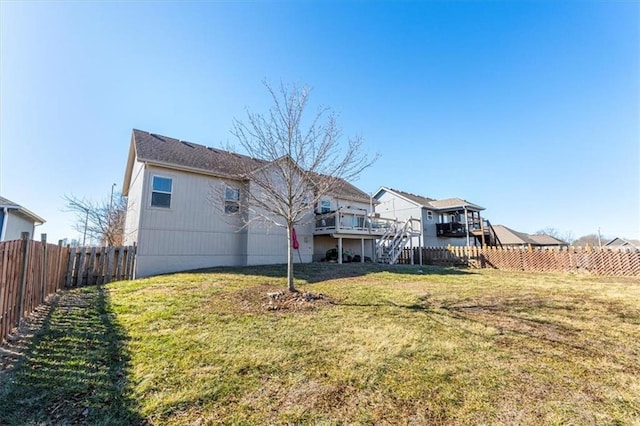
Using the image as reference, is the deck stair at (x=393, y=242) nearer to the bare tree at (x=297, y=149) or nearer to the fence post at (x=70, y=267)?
the bare tree at (x=297, y=149)

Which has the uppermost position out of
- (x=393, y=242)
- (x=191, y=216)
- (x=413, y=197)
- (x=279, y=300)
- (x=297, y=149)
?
(x=413, y=197)

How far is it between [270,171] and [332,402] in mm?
6493

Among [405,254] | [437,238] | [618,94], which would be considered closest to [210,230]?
[405,254]

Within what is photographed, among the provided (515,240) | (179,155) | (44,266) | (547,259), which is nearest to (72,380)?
(44,266)

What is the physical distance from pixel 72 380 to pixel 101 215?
Answer: 993 inches

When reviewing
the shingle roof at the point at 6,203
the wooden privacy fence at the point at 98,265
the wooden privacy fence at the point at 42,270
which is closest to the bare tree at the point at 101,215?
the shingle roof at the point at 6,203

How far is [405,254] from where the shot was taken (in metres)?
21.0

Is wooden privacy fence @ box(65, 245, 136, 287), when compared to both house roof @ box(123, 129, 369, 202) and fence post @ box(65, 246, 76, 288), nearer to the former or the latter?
fence post @ box(65, 246, 76, 288)

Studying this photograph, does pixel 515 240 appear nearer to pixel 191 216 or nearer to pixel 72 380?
pixel 191 216

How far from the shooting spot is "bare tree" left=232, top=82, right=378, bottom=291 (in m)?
7.20

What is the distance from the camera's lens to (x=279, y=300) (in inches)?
250

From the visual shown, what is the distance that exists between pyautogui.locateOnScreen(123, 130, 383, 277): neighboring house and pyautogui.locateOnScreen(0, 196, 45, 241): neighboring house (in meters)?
3.87

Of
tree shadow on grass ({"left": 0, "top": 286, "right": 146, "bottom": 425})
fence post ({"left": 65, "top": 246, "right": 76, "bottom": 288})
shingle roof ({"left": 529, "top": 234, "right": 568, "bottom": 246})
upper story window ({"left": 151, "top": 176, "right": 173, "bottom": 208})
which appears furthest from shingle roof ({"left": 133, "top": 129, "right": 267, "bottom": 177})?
shingle roof ({"left": 529, "top": 234, "right": 568, "bottom": 246})

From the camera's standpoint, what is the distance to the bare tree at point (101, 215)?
21259 millimetres
